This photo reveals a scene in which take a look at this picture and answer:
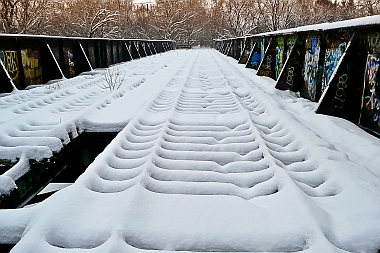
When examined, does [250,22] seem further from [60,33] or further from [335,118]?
[335,118]

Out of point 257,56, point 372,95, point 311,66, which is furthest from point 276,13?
point 372,95

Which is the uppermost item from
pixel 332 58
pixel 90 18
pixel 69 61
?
pixel 90 18

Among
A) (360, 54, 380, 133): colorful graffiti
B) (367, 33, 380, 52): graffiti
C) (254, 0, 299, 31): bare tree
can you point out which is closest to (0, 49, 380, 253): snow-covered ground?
(360, 54, 380, 133): colorful graffiti

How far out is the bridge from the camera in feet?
6.39

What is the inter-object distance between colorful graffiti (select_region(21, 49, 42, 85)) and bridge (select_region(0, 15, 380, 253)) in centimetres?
307

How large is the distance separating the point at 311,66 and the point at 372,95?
2382mm

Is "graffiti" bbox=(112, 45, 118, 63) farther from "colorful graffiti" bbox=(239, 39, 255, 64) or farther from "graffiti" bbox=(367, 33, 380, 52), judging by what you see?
"graffiti" bbox=(367, 33, 380, 52)

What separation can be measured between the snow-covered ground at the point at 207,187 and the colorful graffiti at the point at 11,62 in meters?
3.01

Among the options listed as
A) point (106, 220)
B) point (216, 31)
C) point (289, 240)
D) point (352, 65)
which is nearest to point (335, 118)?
point (352, 65)

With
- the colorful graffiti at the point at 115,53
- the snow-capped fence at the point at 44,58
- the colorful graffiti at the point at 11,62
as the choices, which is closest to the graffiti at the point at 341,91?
the snow-capped fence at the point at 44,58

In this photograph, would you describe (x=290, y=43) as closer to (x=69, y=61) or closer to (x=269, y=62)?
(x=269, y=62)

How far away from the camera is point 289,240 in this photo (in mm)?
1941

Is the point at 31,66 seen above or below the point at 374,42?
below

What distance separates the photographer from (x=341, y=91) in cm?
463
